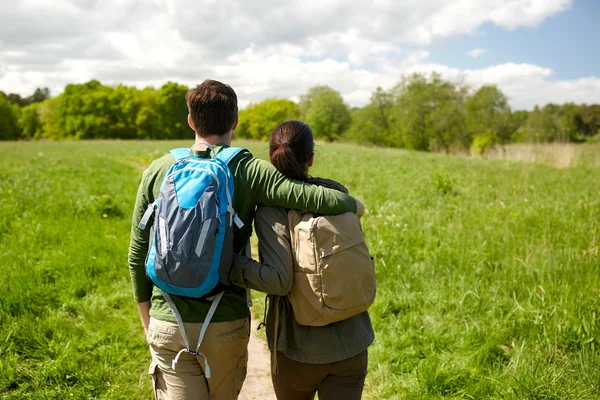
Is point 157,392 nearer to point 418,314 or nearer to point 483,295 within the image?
point 418,314

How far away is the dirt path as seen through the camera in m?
3.56

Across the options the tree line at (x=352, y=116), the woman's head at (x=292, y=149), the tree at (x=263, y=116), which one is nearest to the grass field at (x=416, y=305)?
the woman's head at (x=292, y=149)

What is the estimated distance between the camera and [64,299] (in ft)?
15.4

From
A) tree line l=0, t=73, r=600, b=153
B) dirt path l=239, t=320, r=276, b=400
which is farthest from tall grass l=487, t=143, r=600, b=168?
tree line l=0, t=73, r=600, b=153

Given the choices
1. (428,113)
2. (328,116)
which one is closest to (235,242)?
(428,113)

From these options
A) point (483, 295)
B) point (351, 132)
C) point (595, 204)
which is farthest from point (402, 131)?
point (483, 295)

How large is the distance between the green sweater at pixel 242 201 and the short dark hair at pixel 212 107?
11cm

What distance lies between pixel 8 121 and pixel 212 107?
9155 cm

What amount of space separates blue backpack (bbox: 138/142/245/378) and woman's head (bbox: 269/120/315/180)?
0.87ft

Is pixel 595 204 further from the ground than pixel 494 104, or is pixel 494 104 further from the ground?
pixel 494 104

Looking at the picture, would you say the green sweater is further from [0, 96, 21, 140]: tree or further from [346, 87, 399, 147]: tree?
[0, 96, 21, 140]: tree

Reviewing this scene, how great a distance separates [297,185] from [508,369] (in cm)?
270

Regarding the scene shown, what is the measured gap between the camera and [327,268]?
192cm

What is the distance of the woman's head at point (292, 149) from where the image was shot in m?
2.04
